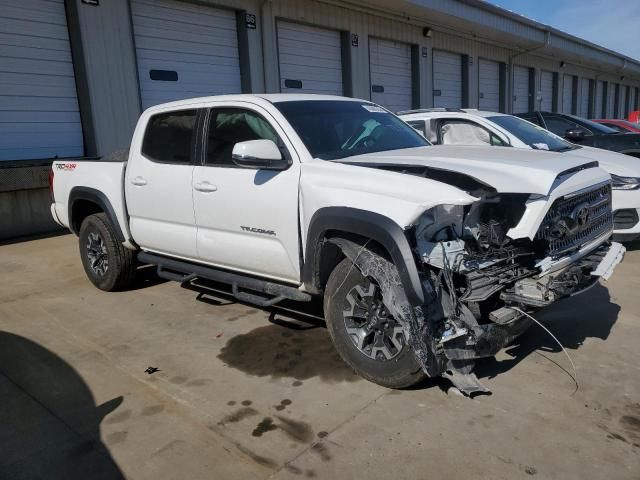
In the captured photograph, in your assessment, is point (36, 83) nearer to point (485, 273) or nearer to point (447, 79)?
point (485, 273)

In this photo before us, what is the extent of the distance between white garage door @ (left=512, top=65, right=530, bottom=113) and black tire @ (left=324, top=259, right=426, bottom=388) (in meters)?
23.8

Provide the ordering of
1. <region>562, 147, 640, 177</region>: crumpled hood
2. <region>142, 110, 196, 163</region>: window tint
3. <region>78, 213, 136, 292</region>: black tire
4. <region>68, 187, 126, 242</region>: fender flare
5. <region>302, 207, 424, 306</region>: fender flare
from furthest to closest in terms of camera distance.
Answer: <region>562, 147, 640, 177</region>: crumpled hood < <region>78, 213, 136, 292</region>: black tire < <region>68, 187, 126, 242</region>: fender flare < <region>142, 110, 196, 163</region>: window tint < <region>302, 207, 424, 306</region>: fender flare

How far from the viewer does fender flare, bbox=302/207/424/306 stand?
2.97m

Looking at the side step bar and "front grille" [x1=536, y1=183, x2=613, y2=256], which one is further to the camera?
the side step bar

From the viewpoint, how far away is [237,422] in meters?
3.14

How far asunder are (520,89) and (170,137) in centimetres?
2418

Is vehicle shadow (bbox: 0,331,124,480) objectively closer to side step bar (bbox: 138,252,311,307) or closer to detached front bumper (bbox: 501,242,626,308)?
side step bar (bbox: 138,252,311,307)

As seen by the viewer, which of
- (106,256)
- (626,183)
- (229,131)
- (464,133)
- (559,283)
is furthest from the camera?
(464,133)

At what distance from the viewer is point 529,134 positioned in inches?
272

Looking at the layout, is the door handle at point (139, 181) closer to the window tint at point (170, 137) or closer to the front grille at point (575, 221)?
the window tint at point (170, 137)

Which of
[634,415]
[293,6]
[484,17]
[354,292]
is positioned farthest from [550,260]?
[484,17]

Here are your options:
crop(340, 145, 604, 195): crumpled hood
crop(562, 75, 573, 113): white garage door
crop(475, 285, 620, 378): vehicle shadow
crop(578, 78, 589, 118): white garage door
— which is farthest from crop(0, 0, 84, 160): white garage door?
crop(578, 78, 589, 118): white garage door

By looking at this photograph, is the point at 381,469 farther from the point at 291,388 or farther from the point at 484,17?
the point at 484,17

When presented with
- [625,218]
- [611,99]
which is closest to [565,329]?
[625,218]
